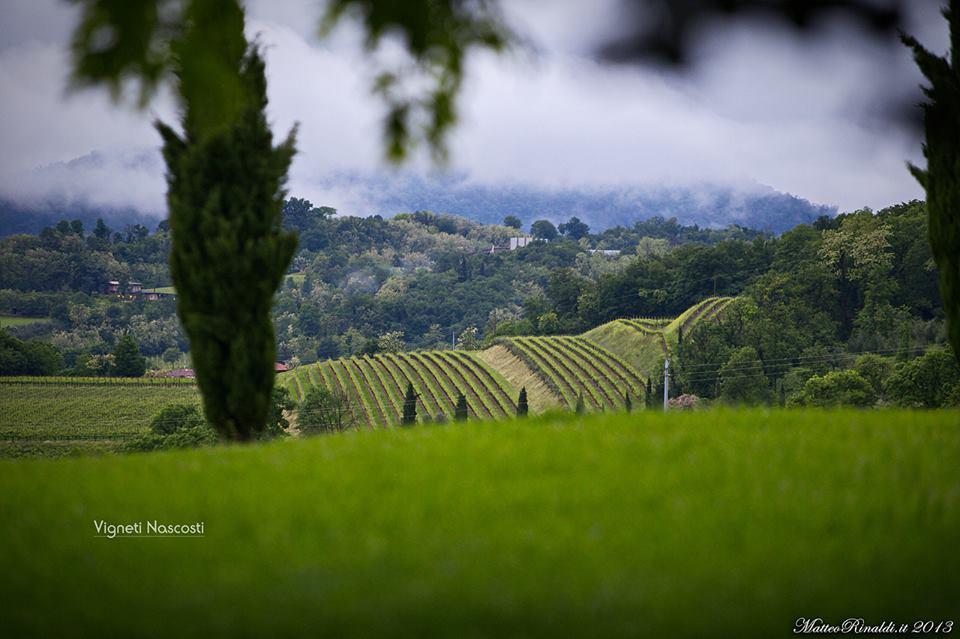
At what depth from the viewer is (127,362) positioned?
72.5 meters

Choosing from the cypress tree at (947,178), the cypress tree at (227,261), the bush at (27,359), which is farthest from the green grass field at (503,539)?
the bush at (27,359)

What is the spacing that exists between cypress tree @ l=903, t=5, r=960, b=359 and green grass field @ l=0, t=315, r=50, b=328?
102445mm

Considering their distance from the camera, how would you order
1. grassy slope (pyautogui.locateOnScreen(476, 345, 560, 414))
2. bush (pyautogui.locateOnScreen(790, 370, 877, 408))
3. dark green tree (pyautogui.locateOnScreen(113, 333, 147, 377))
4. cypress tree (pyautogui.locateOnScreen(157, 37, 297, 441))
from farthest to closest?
dark green tree (pyautogui.locateOnScreen(113, 333, 147, 377))
grassy slope (pyautogui.locateOnScreen(476, 345, 560, 414))
bush (pyautogui.locateOnScreen(790, 370, 877, 408))
cypress tree (pyautogui.locateOnScreen(157, 37, 297, 441))

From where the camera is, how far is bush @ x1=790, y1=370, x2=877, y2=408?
44344mm

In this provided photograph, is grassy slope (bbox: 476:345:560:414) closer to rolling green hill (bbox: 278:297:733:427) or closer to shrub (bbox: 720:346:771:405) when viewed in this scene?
rolling green hill (bbox: 278:297:733:427)

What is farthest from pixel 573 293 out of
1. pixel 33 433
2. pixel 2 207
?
pixel 2 207

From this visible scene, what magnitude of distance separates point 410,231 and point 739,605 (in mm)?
185028

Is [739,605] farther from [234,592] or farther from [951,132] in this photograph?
[951,132]

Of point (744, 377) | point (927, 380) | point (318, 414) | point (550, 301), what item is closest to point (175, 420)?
point (318, 414)

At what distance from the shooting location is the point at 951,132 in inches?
455

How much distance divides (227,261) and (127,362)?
65.9 m

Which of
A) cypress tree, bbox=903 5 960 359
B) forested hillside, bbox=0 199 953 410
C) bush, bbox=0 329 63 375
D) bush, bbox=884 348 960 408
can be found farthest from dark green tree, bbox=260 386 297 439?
bush, bbox=0 329 63 375

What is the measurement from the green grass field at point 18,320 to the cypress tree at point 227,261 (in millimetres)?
97710

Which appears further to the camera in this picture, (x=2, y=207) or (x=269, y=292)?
(x=2, y=207)
